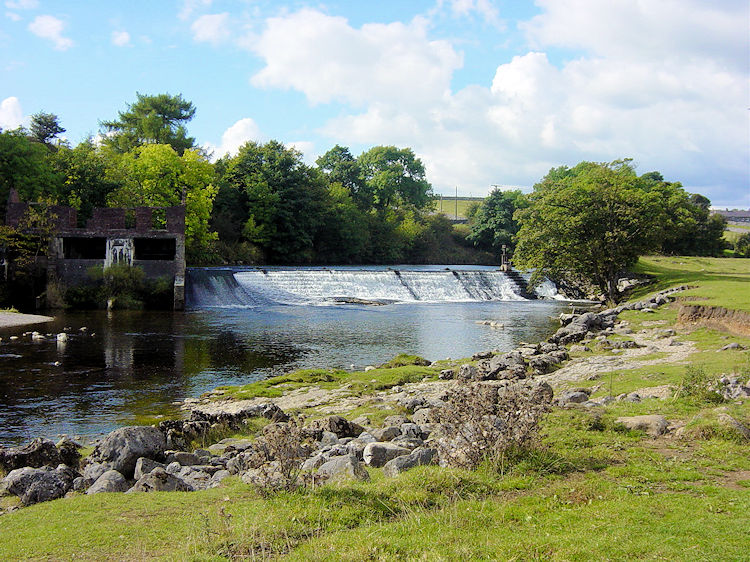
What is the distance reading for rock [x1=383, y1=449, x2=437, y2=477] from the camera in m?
7.39

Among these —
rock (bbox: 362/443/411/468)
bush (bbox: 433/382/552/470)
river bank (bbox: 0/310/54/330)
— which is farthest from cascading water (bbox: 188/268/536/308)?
bush (bbox: 433/382/552/470)

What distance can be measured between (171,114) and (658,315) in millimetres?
60155

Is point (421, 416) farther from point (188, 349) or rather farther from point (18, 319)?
point (18, 319)

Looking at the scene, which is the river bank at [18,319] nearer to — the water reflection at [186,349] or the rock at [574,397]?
the water reflection at [186,349]

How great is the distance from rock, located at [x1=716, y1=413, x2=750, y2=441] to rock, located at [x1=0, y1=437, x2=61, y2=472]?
10276mm

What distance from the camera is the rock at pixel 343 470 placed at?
23.4 feet

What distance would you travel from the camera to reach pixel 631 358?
16.8 metres

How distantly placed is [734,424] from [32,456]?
10.6 meters

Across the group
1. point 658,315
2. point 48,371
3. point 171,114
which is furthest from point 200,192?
point 658,315

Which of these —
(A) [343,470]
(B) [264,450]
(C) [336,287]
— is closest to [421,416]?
(A) [343,470]

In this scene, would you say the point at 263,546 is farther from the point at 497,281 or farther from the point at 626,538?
the point at 497,281

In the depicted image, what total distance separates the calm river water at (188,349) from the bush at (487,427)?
8.86 m

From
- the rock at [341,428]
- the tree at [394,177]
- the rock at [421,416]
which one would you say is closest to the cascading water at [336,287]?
the rock at [421,416]

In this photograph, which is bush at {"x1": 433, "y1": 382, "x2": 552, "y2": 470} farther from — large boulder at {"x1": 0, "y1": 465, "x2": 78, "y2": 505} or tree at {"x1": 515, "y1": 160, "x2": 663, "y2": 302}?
tree at {"x1": 515, "y1": 160, "x2": 663, "y2": 302}
